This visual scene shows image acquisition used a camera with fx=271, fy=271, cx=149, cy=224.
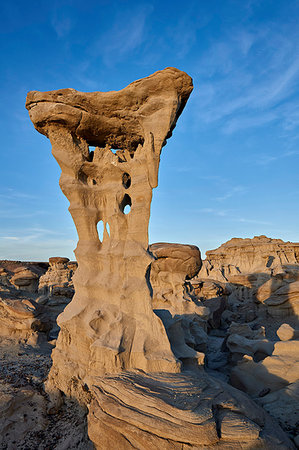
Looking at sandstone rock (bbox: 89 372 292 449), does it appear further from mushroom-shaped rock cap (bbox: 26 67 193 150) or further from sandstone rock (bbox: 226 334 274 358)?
mushroom-shaped rock cap (bbox: 26 67 193 150)

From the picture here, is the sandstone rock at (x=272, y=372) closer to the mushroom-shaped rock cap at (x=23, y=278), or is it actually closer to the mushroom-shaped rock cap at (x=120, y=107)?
the mushroom-shaped rock cap at (x=120, y=107)

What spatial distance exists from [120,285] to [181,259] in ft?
21.7

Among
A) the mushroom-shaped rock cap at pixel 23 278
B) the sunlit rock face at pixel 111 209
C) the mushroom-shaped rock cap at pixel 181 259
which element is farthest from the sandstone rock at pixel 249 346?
the mushroom-shaped rock cap at pixel 23 278

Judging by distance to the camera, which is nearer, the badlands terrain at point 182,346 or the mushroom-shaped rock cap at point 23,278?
the badlands terrain at point 182,346

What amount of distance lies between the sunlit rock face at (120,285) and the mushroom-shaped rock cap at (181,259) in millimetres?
5953

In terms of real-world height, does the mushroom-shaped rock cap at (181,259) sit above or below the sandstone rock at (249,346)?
above

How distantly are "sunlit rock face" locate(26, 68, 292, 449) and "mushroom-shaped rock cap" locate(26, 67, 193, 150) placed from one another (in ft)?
0.08

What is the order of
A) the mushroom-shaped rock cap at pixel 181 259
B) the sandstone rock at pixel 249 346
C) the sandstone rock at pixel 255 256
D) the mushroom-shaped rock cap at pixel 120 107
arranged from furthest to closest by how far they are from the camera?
the sandstone rock at pixel 255 256
the mushroom-shaped rock cap at pixel 181 259
the sandstone rock at pixel 249 346
the mushroom-shaped rock cap at pixel 120 107

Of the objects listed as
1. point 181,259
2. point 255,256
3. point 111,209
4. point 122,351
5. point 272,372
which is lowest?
point 272,372

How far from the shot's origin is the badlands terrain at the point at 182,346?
5.08 meters

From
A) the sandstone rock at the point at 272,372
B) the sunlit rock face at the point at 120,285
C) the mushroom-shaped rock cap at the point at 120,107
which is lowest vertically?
the sandstone rock at the point at 272,372

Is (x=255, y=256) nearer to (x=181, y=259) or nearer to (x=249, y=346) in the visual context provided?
(x=181, y=259)

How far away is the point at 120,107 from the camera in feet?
21.8

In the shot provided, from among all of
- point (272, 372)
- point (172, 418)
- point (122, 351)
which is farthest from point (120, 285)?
point (272, 372)
